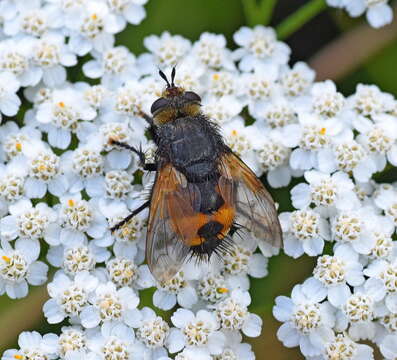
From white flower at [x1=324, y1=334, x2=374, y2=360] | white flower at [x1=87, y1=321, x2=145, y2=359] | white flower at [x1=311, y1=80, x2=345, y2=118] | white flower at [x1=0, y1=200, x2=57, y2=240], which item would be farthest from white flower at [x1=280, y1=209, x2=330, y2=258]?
white flower at [x1=0, y1=200, x2=57, y2=240]

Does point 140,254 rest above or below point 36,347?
above

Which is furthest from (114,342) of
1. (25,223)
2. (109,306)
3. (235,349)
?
(25,223)

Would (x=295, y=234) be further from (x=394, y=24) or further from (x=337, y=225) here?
(x=394, y=24)

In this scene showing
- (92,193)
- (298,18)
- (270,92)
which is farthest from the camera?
(298,18)

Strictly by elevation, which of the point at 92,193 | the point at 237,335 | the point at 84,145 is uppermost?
the point at 84,145

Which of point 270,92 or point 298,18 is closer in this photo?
point 270,92

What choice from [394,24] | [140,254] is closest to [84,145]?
[140,254]

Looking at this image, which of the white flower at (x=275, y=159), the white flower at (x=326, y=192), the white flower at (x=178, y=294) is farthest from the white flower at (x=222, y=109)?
the white flower at (x=178, y=294)
